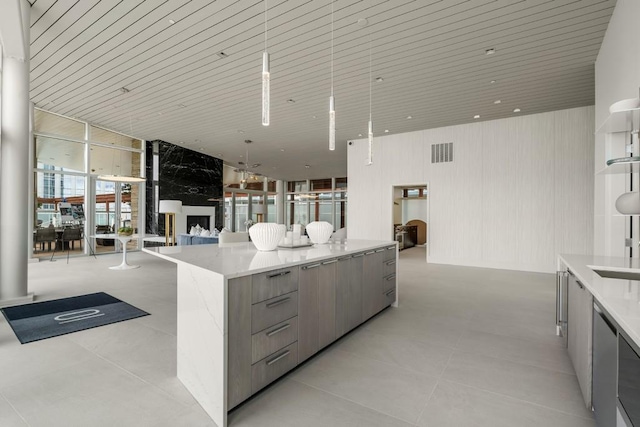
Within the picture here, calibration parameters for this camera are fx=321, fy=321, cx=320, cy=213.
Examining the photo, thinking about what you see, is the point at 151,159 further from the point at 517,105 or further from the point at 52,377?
the point at 517,105

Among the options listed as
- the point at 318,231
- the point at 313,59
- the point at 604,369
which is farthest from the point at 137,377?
the point at 313,59

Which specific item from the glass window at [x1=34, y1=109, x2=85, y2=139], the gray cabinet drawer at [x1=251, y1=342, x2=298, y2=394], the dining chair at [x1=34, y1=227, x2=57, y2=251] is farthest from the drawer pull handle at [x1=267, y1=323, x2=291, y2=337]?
the glass window at [x1=34, y1=109, x2=85, y2=139]

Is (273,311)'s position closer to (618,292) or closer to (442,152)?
(618,292)

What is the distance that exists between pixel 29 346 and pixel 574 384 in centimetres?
427

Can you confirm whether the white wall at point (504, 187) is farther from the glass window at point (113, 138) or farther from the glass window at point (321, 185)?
the glass window at point (113, 138)

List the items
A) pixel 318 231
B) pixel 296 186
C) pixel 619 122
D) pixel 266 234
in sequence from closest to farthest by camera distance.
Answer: pixel 619 122 → pixel 266 234 → pixel 318 231 → pixel 296 186

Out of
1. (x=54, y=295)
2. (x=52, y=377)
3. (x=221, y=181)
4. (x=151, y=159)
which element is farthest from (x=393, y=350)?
(x=221, y=181)

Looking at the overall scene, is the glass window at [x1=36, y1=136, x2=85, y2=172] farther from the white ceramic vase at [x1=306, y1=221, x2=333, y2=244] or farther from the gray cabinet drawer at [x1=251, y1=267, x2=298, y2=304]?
the gray cabinet drawer at [x1=251, y1=267, x2=298, y2=304]

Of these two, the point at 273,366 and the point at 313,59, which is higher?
the point at 313,59

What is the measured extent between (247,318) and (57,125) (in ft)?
29.4

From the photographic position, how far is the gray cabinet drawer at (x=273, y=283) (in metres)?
1.92

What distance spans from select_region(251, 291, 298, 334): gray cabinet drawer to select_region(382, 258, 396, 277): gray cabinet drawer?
1664 mm

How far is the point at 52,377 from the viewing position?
7.35 ft

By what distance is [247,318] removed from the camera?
1856mm
